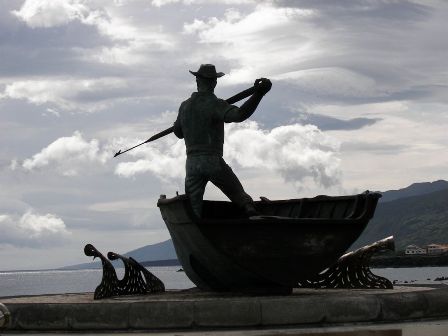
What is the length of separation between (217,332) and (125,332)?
1.14 metres

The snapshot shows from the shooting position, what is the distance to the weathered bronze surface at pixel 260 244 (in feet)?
37.8

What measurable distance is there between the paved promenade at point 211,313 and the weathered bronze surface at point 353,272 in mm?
3487

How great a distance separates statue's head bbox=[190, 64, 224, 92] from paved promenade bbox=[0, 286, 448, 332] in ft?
13.0

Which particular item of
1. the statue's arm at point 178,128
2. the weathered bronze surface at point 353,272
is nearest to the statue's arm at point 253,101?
the statue's arm at point 178,128

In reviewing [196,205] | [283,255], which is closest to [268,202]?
[196,205]

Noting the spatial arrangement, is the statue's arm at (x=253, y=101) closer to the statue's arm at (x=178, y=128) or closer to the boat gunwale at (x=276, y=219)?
the statue's arm at (x=178, y=128)

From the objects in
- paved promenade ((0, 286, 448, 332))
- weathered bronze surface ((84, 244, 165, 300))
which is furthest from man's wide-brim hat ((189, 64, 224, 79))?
paved promenade ((0, 286, 448, 332))

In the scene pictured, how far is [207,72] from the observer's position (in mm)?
13156

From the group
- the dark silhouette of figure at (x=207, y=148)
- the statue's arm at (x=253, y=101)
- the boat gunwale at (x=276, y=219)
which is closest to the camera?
the boat gunwale at (x=276, y=219)

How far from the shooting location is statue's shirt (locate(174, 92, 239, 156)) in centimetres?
1276

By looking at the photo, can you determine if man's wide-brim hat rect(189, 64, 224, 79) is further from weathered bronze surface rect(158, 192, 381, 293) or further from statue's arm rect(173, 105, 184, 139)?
weathered bronze surface rect(158, 192, 381, 293)

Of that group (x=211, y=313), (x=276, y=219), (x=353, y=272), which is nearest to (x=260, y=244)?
(x=276, y=219)

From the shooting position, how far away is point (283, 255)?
11750 mm

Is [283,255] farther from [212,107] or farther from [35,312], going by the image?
[35,312]
